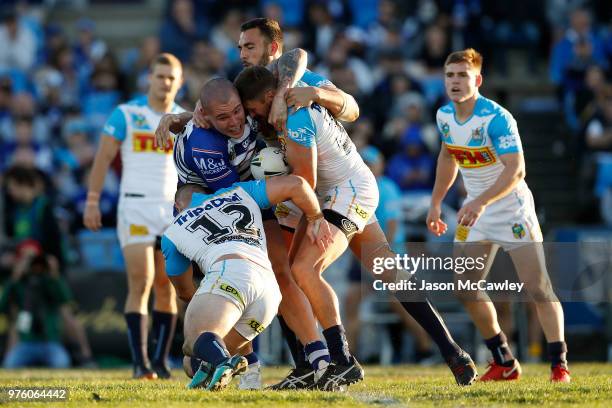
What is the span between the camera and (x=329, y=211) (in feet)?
26.1

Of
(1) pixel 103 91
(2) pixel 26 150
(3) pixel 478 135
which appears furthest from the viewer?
(1) pixel 103 91

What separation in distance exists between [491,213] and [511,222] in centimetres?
17

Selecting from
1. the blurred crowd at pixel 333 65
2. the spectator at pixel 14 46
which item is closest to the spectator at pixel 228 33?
the blurred crowd at pixel 333 65

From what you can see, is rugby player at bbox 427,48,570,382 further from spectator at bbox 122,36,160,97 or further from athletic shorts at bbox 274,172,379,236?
spectator at bbox 122,36,160,97

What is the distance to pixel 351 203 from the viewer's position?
26.2 feet

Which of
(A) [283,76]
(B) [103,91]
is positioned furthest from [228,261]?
(B) [103,91]

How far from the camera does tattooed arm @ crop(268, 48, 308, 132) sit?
25.0 ft

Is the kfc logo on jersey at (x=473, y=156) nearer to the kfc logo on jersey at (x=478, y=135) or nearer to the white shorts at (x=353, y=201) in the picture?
the kfc logo on jersey at (x=478, y=135)

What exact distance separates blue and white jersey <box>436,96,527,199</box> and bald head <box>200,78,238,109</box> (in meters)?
2.09

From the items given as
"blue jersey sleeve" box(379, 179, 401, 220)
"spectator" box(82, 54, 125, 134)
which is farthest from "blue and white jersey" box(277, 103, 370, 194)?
"spectator" box(82, 54, 125, 134)

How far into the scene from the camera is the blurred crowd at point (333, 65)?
50.8 feet

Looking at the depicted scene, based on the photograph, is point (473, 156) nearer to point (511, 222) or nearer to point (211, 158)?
point (511, 222)

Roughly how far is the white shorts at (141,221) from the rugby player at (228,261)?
2.13m

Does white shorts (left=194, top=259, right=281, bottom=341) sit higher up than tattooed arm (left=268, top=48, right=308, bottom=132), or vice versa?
tattooed arm (left=268, top=48, right=308, bottom=132)
